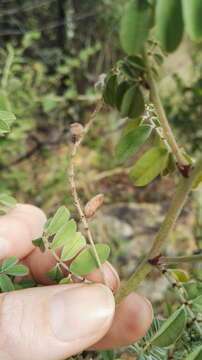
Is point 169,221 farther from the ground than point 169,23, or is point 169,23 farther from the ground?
point 169,23

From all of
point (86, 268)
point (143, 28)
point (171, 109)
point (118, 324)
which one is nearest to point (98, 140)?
point (171, 109)

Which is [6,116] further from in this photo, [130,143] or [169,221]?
[169,221]

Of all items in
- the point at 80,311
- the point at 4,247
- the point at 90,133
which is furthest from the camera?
the point at 90,133

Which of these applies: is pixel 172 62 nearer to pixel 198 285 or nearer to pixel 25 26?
pixel 25 26

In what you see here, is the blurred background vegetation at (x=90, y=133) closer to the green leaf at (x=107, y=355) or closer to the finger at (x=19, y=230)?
the finger at (x=19, y=230)

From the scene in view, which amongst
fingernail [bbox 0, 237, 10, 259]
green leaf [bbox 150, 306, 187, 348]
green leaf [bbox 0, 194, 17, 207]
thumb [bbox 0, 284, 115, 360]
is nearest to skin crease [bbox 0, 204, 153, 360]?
thumb [bbox 0, 284, 115, 360]

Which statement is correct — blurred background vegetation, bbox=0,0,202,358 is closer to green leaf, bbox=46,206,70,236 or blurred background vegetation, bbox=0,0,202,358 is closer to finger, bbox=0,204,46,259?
finger, bbox=0,204,46,259

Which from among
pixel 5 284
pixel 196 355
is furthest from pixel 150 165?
pixel 5 284
